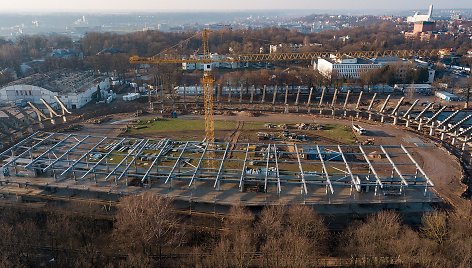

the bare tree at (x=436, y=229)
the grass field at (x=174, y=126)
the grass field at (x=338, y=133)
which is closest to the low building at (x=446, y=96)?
the grass field at (x=338, y=133)

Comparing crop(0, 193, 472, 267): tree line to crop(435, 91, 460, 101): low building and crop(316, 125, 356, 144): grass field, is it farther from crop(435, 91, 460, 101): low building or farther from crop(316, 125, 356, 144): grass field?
crop(435, 91, 460, 101): low building

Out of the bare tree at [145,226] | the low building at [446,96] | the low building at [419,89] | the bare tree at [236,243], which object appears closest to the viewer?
the bare tree at [236,243]

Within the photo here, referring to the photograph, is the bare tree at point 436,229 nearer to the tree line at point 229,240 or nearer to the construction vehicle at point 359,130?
the tree line at point 229,240

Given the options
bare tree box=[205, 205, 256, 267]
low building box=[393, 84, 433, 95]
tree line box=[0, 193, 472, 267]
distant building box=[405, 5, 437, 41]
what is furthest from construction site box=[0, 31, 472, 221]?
distant building box=[405, 5, 437, 41]

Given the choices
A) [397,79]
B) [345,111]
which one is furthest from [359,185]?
[397,79]

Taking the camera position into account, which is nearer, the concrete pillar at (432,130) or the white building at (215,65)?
the concrete pillar at (432,130)

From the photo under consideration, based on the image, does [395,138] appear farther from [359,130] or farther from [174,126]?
[174,126]
